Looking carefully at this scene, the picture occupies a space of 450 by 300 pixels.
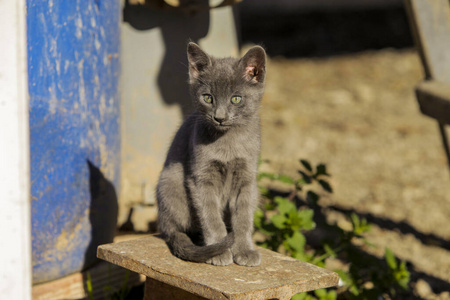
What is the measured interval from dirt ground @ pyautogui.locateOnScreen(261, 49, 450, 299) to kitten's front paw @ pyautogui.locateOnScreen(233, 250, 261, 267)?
1475 millimetres

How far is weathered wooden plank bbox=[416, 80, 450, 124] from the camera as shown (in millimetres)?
2907

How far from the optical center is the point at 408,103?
700 centimetres

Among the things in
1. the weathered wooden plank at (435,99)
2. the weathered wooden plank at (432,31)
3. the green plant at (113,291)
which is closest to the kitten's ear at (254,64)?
the weathered wooden plank at (435,99)

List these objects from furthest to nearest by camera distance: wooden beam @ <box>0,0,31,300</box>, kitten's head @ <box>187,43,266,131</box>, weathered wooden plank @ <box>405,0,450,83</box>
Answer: weathered wooden plank @ <box>405,0,450,83</box>, kitten's head @ <box>187,43,266,131</box>, wooden beam @ <box>0,0,31,300</box>

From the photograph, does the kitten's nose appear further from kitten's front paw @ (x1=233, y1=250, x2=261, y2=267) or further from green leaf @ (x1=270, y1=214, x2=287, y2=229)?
green leaf @ (x1=270, y1=214, x2=287, y2=229)

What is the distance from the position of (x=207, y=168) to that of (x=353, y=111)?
477cm

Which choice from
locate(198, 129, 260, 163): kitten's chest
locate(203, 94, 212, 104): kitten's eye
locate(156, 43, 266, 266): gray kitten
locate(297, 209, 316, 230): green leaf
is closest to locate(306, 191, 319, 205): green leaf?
locate(297, 209, 316, 230): green leaf

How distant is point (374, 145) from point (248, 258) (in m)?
3.96

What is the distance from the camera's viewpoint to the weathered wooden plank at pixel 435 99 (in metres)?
2.91

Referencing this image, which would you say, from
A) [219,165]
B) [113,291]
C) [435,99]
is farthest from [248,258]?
[435,99]

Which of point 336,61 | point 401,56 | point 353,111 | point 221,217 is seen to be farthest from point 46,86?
Result: point 401,56

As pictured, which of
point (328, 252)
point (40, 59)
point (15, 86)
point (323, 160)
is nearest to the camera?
point (15, 86)

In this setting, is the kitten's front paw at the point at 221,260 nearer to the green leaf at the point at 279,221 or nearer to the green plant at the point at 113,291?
the green leaf at the point at 279,221

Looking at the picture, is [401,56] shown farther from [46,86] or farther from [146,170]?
[46,86]
